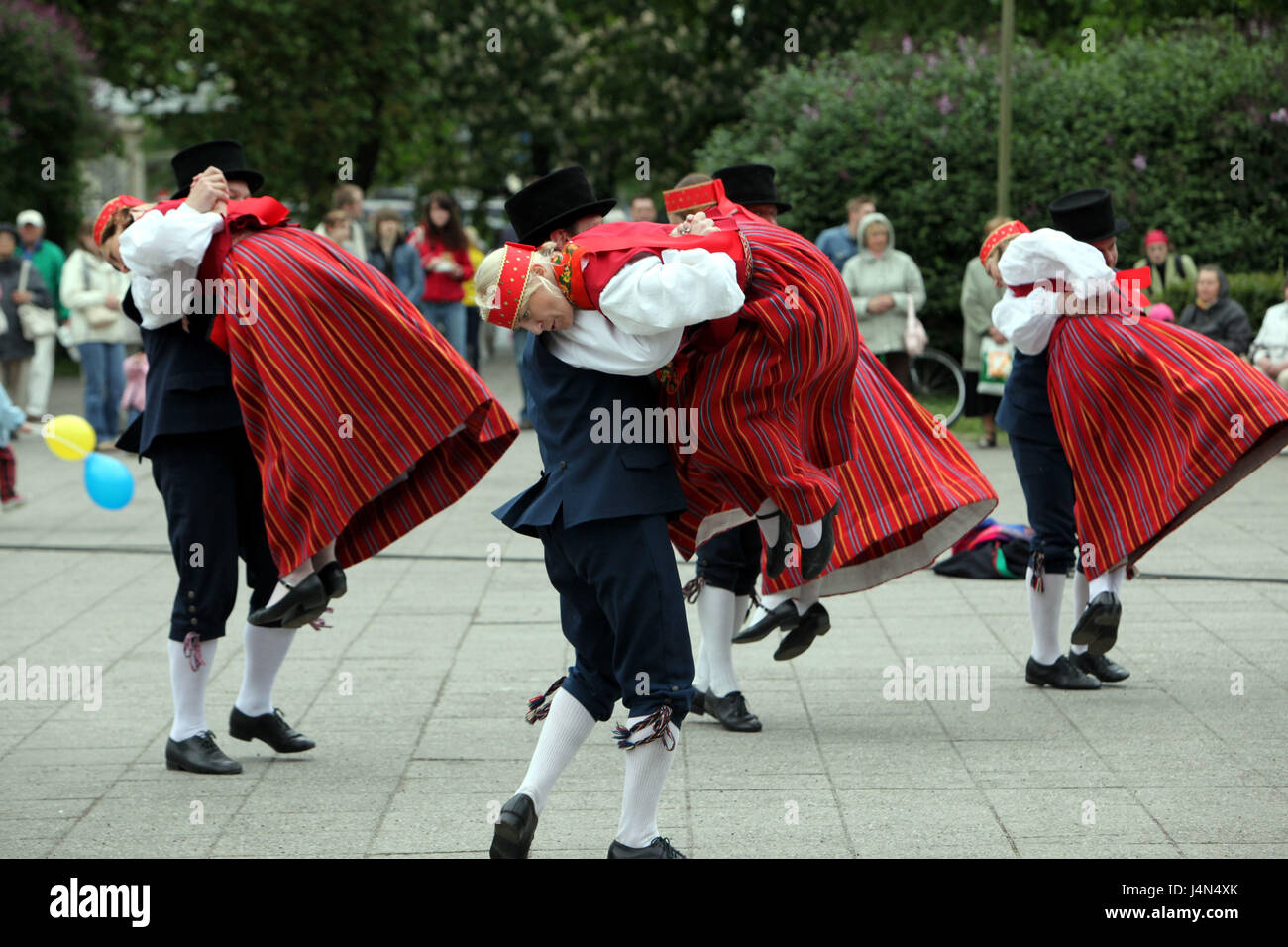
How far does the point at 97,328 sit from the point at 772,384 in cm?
1082

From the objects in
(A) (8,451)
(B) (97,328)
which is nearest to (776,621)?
(A) (8,451)

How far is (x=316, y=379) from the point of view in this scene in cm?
518

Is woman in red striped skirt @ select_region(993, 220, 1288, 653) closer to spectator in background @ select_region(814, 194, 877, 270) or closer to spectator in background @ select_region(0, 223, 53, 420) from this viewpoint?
spectator in background @ select_region(814, 194, 877, 270)

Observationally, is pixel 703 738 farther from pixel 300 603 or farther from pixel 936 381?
pixel 936 381

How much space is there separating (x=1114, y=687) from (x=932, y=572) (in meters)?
2.52

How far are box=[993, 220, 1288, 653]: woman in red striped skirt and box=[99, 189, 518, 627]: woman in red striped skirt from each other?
7.13 ft

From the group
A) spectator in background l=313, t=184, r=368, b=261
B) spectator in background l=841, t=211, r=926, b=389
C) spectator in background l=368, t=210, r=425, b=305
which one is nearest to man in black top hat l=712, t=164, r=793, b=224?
spectator in background l=313, t=184, r=368, b=261

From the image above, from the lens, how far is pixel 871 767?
5.41m

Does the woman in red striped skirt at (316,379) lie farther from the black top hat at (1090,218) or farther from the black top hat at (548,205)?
the black top hat at (1090,218)

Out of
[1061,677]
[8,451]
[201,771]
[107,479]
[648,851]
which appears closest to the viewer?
[648,851]

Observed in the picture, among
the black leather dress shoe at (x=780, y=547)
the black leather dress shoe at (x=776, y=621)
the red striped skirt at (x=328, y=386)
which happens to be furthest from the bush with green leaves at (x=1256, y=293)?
the red striped skirt at (x=328, y=386)
